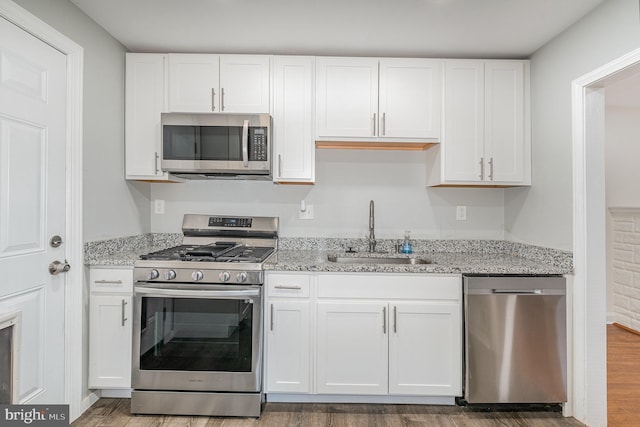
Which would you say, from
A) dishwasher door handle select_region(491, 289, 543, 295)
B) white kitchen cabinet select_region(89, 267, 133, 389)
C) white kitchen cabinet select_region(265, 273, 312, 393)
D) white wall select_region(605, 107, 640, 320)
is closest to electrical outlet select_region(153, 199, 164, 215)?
white kitchen cabinet select_region(89, 267, 133, 389)

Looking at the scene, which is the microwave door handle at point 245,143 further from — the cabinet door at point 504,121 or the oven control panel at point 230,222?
the cabinet door at point 504,121

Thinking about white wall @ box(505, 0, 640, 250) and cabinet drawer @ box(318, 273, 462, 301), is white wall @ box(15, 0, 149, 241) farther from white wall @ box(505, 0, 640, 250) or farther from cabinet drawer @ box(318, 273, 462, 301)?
white wall @ box(505, 0, 640, 250)

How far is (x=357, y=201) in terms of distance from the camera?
272 cm

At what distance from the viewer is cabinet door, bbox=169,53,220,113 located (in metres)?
2.36

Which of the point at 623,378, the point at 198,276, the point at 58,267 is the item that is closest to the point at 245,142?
the point at 198,276

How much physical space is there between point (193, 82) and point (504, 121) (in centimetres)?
223

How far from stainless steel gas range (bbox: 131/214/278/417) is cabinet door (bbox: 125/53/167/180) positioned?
759 mm

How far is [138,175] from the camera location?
239 centimetres

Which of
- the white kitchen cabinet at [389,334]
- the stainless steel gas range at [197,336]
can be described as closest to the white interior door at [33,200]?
the stainless steel gas range at [197,336]

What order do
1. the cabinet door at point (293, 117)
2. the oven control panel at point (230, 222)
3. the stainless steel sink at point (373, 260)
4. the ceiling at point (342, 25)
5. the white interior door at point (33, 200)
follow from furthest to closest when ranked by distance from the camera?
1. the oven control panel at point (230, 222)
2. the stainless steel sink at point (373, 260)
3. the cabinet door at point (293, 117)
4. the ceiling at point (342, 25)
5. the white interior door at point (33, 200)

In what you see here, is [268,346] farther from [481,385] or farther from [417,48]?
[417,48]

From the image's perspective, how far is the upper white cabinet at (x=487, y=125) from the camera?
2.37 meters

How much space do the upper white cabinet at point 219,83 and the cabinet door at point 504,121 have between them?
5.24ft

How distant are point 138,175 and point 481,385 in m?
2.66
